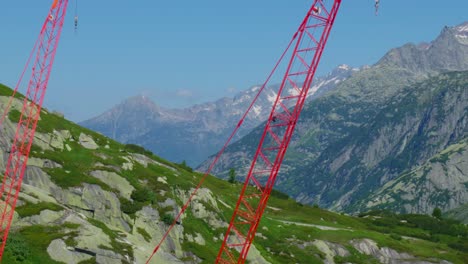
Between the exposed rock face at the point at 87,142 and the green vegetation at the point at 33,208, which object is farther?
the exposed rock face at the point at 87,142

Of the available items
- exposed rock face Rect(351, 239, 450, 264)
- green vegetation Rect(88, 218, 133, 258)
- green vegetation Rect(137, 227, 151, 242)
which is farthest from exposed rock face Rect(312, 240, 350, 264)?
green vegetation Rect(88, 218, 133, 258)

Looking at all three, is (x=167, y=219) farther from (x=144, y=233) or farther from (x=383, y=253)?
(x=383, y=253)

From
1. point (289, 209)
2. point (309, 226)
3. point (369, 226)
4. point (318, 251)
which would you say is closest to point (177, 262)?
point (318, 251)

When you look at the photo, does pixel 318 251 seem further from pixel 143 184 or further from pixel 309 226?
pixel 143 184

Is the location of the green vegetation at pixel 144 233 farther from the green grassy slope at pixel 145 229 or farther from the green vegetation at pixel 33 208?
the green vegetation at pixel 33 208

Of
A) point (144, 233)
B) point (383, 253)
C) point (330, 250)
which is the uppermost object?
point (383, 253)

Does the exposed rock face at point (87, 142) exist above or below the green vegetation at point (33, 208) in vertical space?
above

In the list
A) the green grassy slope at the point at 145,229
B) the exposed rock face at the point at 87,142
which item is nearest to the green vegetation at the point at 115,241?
the green grassy slope at the point at 145,229

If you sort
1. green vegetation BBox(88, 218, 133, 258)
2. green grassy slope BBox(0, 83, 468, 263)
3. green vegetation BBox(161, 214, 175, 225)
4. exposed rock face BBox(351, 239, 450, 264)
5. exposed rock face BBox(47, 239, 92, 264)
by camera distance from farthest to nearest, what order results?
exposed rock face BBox(351, 239, 450, 264) → green vegetation BBox(161, 214, 175, 225) → green vegetation BBox(88, 218, 133, 258) → green grassy slope BBox(0, 83, 468, 263) → exposed rock face BBox(47, 239, 92, 264)

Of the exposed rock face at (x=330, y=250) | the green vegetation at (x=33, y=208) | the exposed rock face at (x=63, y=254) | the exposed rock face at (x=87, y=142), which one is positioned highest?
the exposed rock face at (x=87, y=142)

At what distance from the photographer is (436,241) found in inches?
7200

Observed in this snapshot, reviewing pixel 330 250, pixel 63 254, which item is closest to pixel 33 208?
A: pixel 63 254

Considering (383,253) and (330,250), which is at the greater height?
(383,253)

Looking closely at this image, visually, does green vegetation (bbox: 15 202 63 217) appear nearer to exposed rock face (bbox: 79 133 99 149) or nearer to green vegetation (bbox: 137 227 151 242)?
green vegetation (bbox: 137 227 151 242)
